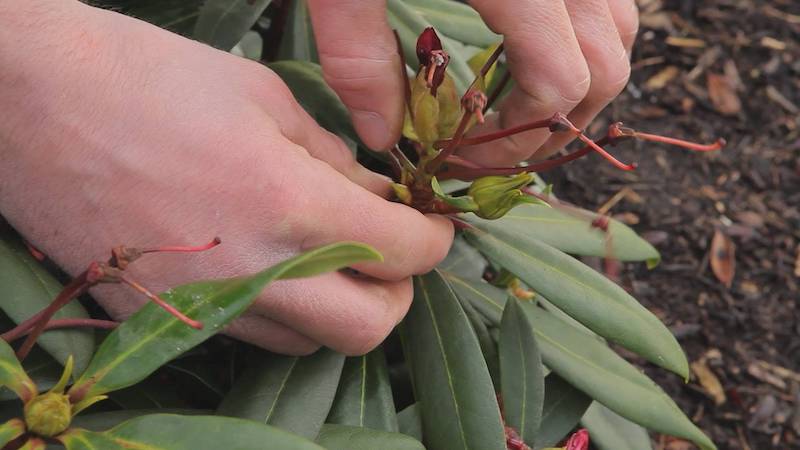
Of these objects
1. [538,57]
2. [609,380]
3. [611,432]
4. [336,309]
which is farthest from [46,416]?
[611,432]

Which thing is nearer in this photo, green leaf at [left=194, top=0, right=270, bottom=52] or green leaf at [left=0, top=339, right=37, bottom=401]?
green leaf at [left=0, top=339, right=37, bottom=401]

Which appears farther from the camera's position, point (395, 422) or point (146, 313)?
point (395, 422)

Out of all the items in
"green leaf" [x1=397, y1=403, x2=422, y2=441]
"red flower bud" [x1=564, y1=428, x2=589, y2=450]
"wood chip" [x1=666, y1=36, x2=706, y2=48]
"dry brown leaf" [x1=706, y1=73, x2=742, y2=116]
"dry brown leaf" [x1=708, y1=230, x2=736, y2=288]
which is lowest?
"dry brown leaf" [x1=708, y1=230, x2=736, y2=288]

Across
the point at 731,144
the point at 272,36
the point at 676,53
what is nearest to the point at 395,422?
the point at 272,36

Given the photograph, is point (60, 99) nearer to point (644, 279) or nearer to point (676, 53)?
point (644, 279)

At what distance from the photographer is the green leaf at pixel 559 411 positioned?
1040mm

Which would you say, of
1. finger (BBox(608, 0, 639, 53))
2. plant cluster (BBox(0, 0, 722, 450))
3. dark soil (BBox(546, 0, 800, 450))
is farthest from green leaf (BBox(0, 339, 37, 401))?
dark soil (BBox(546, 0, 800, 450))

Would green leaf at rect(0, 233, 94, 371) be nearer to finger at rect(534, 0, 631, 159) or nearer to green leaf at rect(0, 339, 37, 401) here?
green leaf at rect(0, 339, 37, 401)

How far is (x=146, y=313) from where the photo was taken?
0.68 m

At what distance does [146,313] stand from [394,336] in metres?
0.46

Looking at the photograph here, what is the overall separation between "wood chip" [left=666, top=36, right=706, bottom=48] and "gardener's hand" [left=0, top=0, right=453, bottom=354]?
1635 millimetres

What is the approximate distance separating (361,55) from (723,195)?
1346 millimetres

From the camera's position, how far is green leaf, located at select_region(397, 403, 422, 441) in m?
0.93

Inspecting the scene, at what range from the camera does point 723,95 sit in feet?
7.00
